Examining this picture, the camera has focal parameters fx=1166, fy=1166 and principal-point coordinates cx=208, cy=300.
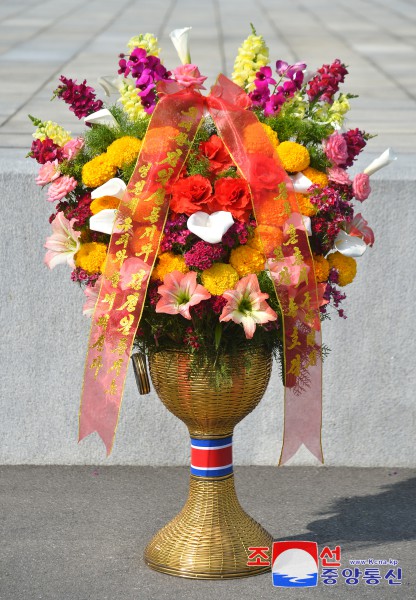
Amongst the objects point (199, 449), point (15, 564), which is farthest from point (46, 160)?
point (15, 564)

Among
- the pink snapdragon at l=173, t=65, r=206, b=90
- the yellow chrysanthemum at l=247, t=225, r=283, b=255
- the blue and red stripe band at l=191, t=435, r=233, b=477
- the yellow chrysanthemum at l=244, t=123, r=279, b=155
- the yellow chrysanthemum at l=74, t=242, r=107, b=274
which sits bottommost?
the blue and red stripe band at l=191, t=435, r=233, b=477

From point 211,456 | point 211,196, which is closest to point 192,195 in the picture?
point 211,196

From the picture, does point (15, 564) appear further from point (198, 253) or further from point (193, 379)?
point (198, 253)

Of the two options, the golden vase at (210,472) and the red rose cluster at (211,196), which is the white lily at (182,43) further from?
the golden vase at (210,472)

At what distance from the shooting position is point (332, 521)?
466 cm

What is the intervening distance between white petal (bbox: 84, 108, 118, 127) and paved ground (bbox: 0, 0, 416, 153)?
2301 mm

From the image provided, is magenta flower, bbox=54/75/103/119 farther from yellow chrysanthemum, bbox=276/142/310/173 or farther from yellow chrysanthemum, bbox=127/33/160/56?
yellow chrysanthemum, bbox=276/142/310/173

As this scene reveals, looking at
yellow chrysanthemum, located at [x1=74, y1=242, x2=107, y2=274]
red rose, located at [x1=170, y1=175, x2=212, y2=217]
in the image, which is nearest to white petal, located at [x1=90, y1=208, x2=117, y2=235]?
yellow chrysanthemum, located at [x1=74, y1=242, x2=107, y2=274]

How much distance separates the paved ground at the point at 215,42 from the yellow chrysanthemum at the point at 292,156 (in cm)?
250

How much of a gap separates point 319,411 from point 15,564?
1212mm

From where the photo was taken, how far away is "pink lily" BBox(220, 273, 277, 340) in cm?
362

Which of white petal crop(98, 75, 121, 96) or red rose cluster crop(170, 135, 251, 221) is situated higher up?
white petal crop(98, 75, 121, 96)

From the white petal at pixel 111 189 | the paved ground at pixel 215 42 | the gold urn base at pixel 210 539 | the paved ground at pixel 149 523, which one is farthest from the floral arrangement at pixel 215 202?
the paved ground at pixel 215 42

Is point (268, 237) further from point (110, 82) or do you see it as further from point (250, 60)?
point (110, 82)
